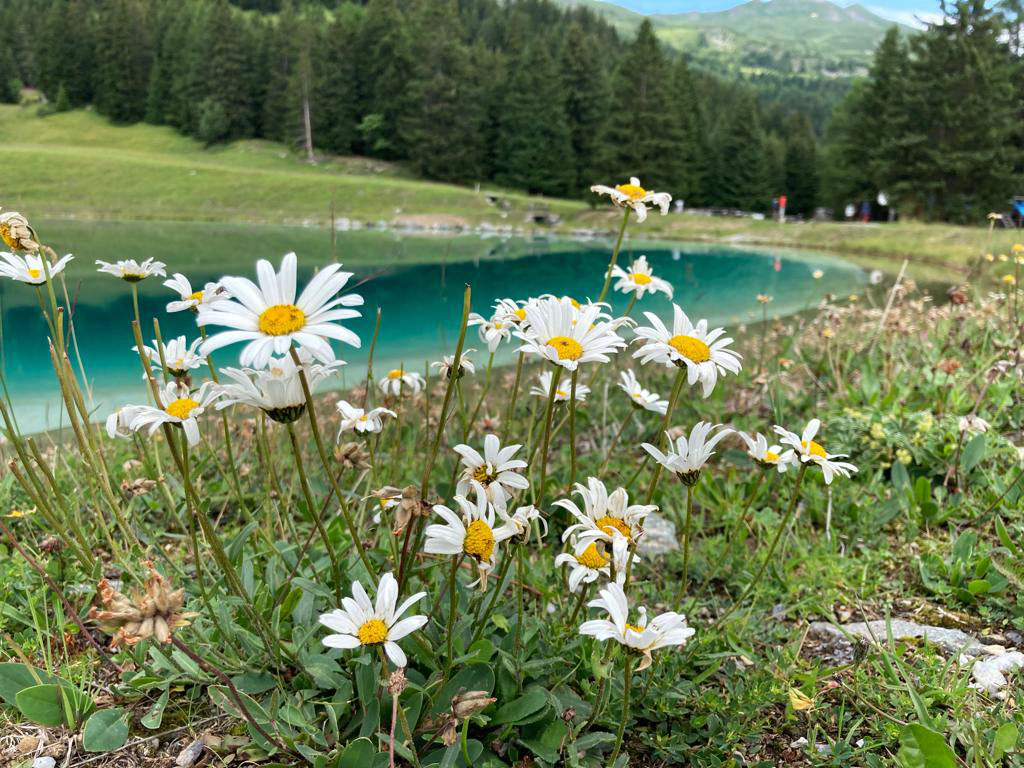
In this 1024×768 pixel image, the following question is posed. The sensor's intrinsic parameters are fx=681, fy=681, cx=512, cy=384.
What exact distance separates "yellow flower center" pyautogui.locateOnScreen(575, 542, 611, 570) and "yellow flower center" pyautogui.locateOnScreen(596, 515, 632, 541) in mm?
53

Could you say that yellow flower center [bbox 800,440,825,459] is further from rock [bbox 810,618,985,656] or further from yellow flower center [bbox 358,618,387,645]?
yellow flower center [bbox 358,618,387,645]

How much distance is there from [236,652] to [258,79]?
56732 millimetres

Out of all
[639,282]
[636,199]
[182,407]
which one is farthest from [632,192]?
[182,407]

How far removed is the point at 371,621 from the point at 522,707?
20.1 inches

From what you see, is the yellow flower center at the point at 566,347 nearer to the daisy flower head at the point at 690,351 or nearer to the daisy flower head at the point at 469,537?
the daisy flower head at the point at 690,351

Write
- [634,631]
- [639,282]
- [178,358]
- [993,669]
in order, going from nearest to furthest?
1. [634,631]
2. [178,358]
3. [993,669]
4. [639,282]

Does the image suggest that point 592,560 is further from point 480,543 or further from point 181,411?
point 181,411

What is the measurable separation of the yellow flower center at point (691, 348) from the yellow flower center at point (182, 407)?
979 mm

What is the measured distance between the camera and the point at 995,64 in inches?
1265

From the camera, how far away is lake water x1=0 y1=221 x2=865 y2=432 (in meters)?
7.30

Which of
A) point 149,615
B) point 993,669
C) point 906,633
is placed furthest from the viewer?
point 906,633

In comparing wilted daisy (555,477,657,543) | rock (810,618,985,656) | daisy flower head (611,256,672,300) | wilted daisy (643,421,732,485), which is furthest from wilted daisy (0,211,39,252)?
rock (810,618,985,656)

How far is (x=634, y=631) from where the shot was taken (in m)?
1.17

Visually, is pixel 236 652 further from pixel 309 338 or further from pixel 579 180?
pixel 579 180
